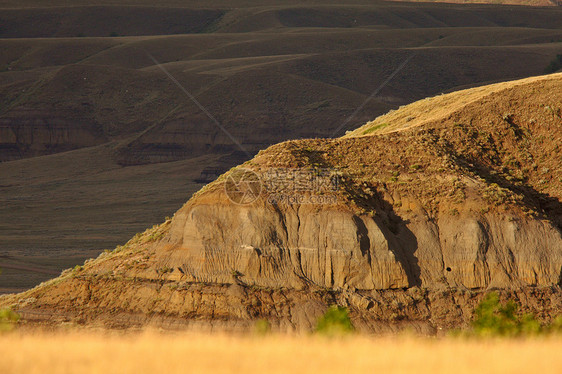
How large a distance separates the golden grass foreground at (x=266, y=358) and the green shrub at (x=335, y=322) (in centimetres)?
591

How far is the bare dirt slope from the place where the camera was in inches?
1190

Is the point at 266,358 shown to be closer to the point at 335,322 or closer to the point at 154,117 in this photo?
the point at 335,322

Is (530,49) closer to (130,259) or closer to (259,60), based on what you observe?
(259,60)

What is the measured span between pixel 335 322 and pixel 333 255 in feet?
10.7

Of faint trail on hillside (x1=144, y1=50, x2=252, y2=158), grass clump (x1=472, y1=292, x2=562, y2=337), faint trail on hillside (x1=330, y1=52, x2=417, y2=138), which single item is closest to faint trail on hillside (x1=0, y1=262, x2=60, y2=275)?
faint trail on hillside (x1=144, y1=50, x2=252, y2=158)

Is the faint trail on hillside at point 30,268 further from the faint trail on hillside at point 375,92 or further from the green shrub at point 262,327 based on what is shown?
the faint trail on hillside at point 375,92

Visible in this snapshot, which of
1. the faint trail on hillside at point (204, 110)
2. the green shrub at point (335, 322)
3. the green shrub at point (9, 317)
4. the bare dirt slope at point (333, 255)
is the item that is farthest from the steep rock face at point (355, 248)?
the faint trail on hillside at point (204, 110)

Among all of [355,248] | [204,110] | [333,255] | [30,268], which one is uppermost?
[204,110]

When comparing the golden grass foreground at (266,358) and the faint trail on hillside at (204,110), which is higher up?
the faint trail on hillside at (204,110)

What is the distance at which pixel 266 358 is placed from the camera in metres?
18.5

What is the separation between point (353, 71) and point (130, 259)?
111637 mm

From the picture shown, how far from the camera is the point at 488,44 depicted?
554ft

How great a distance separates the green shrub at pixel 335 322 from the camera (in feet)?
89.2

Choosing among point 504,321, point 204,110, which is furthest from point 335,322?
point 204,110
